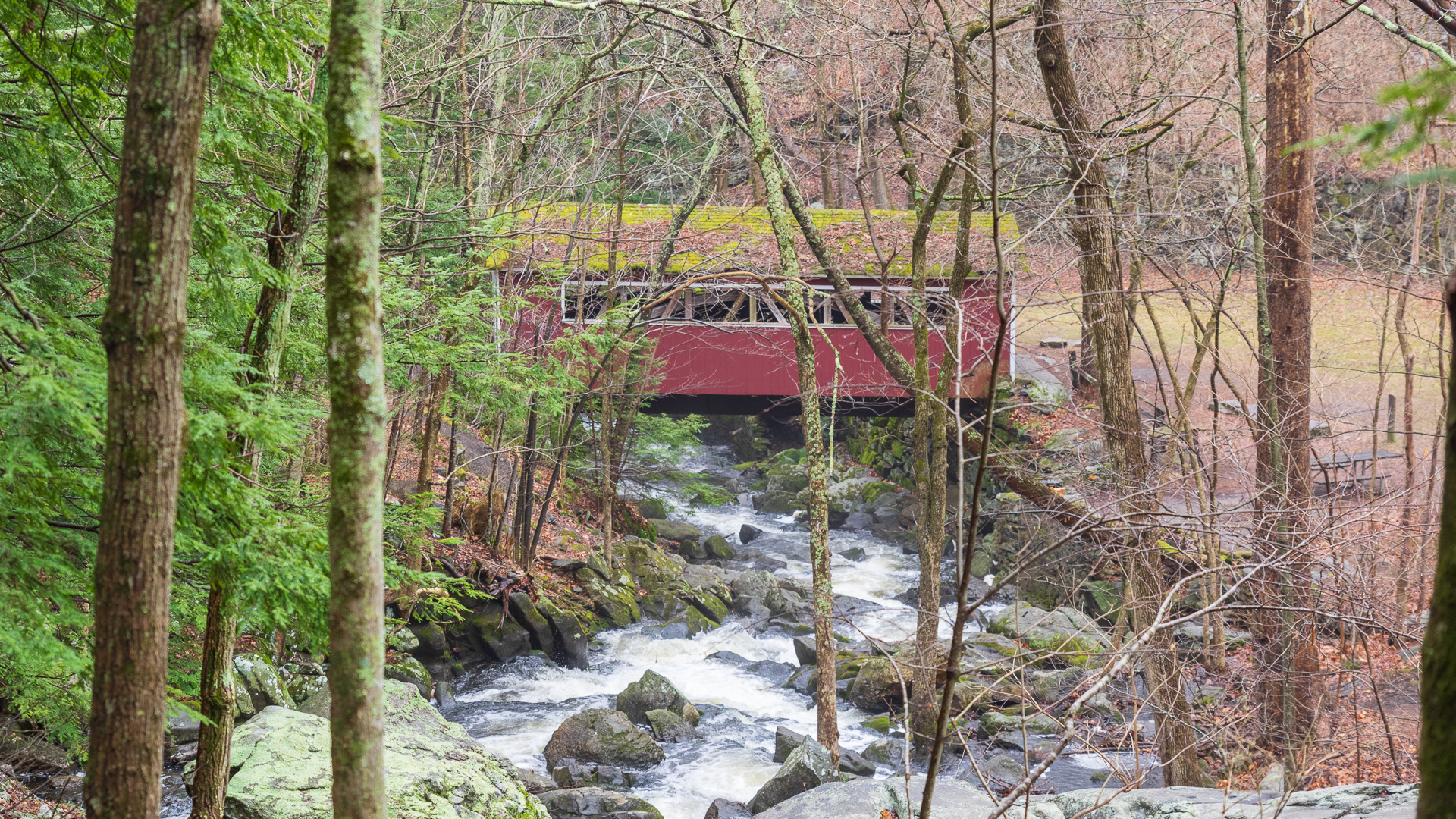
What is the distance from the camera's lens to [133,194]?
2.33 meters

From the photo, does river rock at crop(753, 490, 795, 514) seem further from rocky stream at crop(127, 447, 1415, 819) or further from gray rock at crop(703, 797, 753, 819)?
gray rock at crop(703, 797, 753, 819)

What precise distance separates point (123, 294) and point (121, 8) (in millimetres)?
1870

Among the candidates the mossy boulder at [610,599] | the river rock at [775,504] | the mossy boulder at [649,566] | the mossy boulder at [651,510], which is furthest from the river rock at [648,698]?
the river rock at [775,504]

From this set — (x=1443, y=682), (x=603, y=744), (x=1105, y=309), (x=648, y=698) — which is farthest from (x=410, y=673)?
(x=1443, y=682)

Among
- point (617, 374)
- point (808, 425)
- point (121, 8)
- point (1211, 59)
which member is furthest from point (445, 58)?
point (1211, 59)

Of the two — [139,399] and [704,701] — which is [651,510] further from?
[139,399]

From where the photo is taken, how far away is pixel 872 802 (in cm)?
532

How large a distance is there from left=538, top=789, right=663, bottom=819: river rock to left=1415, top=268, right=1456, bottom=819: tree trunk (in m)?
7.49

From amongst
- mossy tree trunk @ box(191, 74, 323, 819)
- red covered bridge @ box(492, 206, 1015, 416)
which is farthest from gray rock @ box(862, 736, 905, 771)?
mossy tree trunk @ box(191, 74, 323, 819)

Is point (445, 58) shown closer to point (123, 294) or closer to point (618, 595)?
point (618, 595)

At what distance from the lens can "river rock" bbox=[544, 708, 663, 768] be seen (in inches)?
363

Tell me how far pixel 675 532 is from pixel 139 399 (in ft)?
49.0

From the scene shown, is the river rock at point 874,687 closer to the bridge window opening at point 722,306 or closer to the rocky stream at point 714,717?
the rocky stream at point 714,717

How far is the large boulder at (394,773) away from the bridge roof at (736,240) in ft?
19.9
